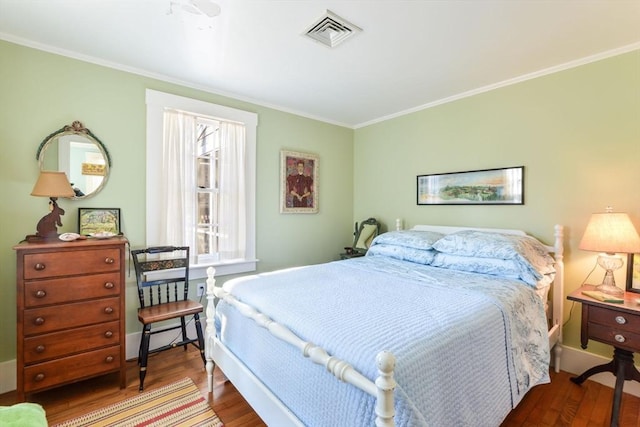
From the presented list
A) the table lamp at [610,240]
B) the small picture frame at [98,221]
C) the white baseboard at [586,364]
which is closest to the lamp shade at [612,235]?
the table lamp at [610,240]

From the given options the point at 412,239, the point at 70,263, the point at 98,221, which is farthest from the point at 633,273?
the point at 98,221

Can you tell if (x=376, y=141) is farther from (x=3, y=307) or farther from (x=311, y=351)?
(x=3, y=307)

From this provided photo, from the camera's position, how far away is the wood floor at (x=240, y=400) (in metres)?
1.88

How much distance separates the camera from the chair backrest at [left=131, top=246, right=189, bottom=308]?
8.28 feet

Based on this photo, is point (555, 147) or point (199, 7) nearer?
point (199, 7)

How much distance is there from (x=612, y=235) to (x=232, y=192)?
3.13 m

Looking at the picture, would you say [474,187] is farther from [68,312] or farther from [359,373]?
[68,312]

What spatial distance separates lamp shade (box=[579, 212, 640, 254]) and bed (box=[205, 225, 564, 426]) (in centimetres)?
35

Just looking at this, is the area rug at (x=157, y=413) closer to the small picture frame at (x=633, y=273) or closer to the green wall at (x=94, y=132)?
the green wall at (x=94, y=132)

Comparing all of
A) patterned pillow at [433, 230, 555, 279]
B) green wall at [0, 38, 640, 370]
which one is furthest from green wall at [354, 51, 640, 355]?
patterned pillow at [433, 230, 555, 279]

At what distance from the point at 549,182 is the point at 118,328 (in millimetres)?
3630

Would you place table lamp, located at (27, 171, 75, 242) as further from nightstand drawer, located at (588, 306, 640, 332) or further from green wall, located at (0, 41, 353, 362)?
nightstand drawer, located at (588, 306, 640, 332)

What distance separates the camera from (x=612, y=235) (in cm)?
197

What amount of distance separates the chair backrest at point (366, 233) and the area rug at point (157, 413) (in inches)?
94.0
